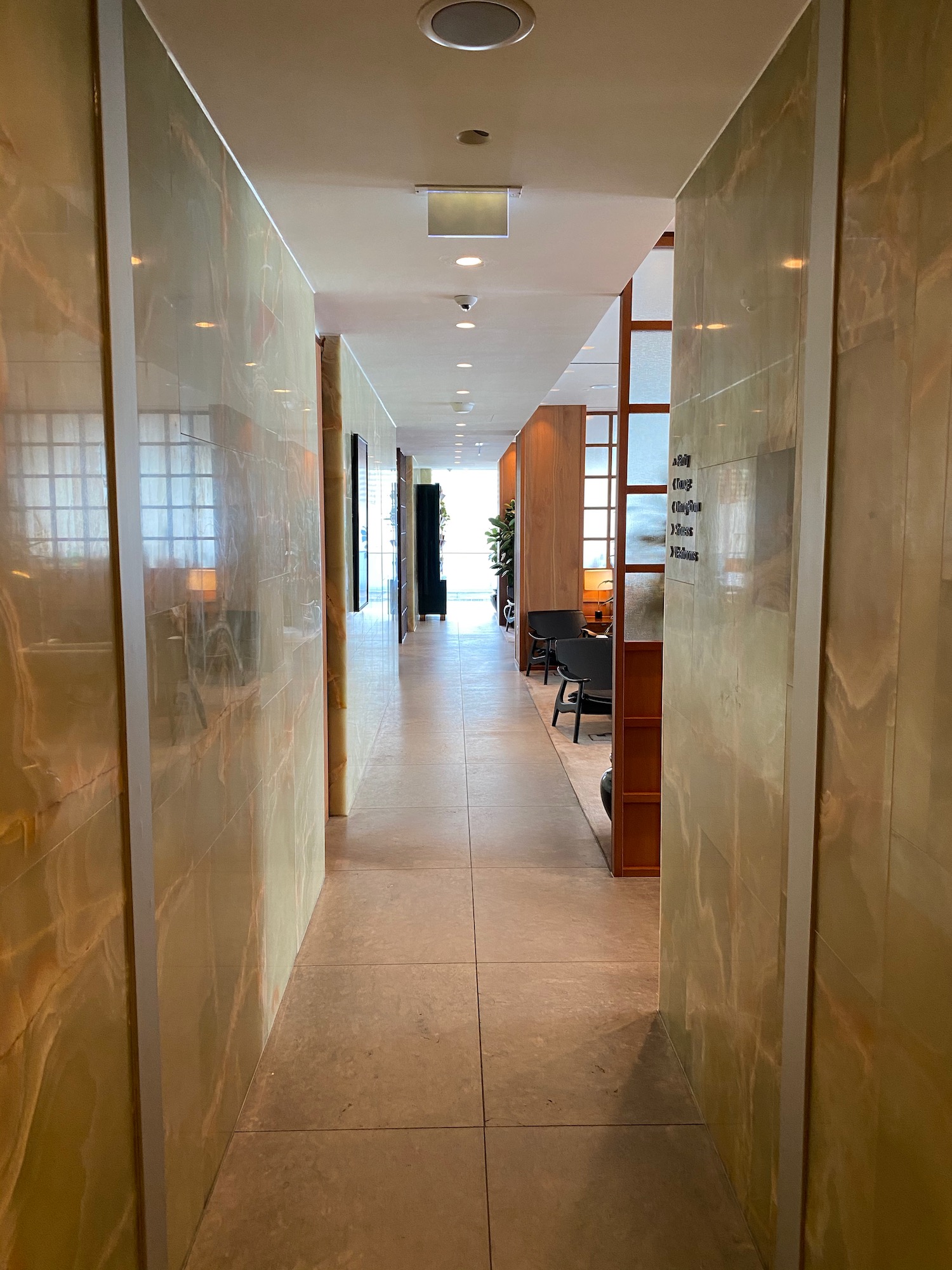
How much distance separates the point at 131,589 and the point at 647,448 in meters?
2.91

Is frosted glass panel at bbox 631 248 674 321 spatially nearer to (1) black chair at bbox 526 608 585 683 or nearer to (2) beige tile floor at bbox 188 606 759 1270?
(2) beige tile floor at bbox 188 606 759 1270

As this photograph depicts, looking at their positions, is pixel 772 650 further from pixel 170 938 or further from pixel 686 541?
pixel 170 938

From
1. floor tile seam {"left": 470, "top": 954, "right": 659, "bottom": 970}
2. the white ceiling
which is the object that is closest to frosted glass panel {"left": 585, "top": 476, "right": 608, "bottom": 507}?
the white ceiling

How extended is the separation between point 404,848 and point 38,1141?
3.40m

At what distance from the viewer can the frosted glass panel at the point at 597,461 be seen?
35.4 feet

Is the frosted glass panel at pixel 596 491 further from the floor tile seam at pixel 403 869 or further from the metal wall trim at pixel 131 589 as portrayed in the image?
the metal wall trim at pixel 131 589

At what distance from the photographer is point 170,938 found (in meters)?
1.96

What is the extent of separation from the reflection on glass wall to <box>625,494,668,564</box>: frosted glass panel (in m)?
2.86

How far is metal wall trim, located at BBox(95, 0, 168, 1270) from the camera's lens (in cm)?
158

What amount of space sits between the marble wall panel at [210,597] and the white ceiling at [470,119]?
140 mm

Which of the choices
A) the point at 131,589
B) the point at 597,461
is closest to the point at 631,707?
the point at 131,589

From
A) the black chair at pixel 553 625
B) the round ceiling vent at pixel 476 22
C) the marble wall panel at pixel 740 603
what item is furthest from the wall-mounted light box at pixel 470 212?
the black chair at pixel 553 625

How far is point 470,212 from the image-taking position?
273cm

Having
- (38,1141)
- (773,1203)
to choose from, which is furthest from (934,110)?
(773,1203)
